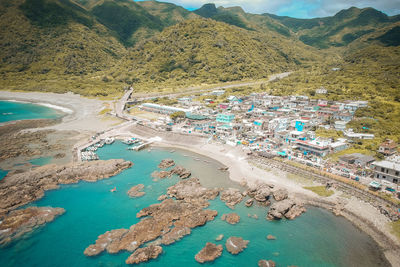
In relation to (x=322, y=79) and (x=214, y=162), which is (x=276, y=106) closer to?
(x=214, y=162)


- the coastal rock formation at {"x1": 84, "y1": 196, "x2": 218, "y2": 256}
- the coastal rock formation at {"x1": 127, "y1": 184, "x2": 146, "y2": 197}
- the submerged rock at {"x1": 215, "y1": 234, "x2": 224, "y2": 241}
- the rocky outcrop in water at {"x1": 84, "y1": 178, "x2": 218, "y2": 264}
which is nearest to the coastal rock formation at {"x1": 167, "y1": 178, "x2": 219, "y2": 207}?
the rocky outcrop in water at {"x1": 84, "y1": 178, "x2": 218, "y2": 264}

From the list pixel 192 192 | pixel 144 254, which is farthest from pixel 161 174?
pixel 144 254

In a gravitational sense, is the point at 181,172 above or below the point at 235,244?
above

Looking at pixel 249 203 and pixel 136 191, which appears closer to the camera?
pixel 249 203

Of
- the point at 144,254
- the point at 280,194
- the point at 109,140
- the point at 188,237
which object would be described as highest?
the point at 109,140

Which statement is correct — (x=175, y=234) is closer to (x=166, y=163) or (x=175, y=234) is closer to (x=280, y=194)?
(x=280, y=194)

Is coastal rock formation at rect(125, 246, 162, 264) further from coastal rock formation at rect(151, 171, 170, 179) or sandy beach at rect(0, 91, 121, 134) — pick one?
sandy beach at rect(0, 91, 121, 134)
